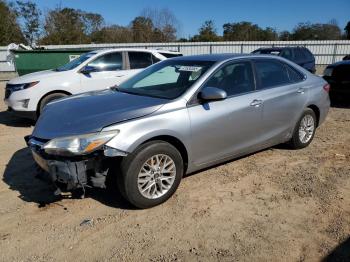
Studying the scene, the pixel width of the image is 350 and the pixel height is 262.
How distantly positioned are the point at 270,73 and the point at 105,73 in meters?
4.36

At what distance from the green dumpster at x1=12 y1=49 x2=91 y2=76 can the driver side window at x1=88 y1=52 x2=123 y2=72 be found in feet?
15.5

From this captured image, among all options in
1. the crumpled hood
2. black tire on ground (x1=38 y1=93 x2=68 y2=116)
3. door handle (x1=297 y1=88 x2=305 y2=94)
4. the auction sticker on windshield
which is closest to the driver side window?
black tire on ground (x1=38 y1=93 x2=68 y2=116)

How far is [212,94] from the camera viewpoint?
13.4ft

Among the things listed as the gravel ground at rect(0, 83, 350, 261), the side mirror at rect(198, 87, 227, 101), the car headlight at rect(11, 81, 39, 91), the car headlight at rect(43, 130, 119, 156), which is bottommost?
the gravel ground at rect(0, 83, 350, 261)

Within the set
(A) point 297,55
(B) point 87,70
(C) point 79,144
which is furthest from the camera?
(A) point 297,55

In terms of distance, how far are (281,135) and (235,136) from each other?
1.13m

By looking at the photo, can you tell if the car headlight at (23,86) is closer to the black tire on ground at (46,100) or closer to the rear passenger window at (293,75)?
the black tire on ground at (46,100)

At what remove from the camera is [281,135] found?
5.34 metres

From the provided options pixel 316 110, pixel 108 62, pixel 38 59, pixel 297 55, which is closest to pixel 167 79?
pixel 316 110

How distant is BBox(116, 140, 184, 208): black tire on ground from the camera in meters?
3.57

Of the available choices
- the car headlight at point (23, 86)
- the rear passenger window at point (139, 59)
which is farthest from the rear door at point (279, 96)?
the car headlight at point (23, 86)

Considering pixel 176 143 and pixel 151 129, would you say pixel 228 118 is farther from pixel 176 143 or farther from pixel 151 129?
pixel 151 129

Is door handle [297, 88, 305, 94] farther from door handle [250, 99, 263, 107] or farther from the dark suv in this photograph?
the dark suv

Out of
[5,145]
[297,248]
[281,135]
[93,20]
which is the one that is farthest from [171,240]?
[93,20]
